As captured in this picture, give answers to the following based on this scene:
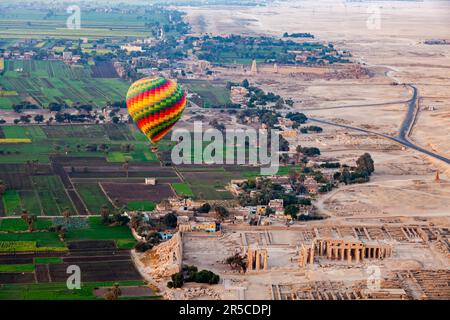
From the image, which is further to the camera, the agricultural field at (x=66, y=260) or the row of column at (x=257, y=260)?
the row of column at (x=257, y=260)

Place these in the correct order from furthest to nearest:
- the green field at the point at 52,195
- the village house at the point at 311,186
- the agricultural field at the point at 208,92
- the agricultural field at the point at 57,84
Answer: the agricultural field at the point at 208,92
the agricultural field at the point at 57,84
the village house at the point at 311,186
the green field at the point at 52,195

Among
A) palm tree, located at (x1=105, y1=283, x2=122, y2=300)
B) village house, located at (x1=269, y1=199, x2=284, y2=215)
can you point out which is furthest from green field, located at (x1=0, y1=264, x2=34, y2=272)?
village house, located at (x1=269, y1=199, x2=284, y2=215)

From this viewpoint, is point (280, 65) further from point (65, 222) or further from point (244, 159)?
point (65, 222)

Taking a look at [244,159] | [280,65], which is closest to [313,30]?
[280,65]

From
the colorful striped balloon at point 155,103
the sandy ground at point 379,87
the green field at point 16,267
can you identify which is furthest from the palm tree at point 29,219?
the sandy ground at point 379,87

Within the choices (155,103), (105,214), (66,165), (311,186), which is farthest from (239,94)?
(155,103)

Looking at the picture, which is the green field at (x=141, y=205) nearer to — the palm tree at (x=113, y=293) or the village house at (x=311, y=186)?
the village house at (x=311, y=186)
